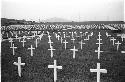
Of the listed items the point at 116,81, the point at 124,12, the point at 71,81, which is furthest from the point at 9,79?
the point at 124,12

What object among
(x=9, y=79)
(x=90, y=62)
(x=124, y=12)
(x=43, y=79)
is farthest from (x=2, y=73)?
(x=124, y=12)

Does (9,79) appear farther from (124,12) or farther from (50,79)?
(124,12)

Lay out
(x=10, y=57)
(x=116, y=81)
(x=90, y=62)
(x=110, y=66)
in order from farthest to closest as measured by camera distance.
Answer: (x=10, y=57) → (x=90, y=62) → (x=110, y=66) → (x=116, y=81)

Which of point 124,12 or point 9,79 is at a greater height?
point 124,12

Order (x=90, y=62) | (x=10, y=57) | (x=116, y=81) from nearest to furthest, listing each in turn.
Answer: (x=116, y=81)
(x=90, y=62)
(x=10, y=57)

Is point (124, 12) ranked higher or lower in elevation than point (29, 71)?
higher

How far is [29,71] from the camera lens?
6.79 meters

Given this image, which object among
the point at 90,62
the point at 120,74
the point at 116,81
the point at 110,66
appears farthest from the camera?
the point at 90,62

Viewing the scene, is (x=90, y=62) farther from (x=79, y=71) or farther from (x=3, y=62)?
(x=3, y=62)

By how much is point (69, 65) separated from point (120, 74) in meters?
1.79

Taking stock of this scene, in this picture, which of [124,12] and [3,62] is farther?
[3,62]

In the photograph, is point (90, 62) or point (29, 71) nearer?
point (29, 71)

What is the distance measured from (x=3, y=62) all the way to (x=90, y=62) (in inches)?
124

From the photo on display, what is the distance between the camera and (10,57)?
8.84 m
